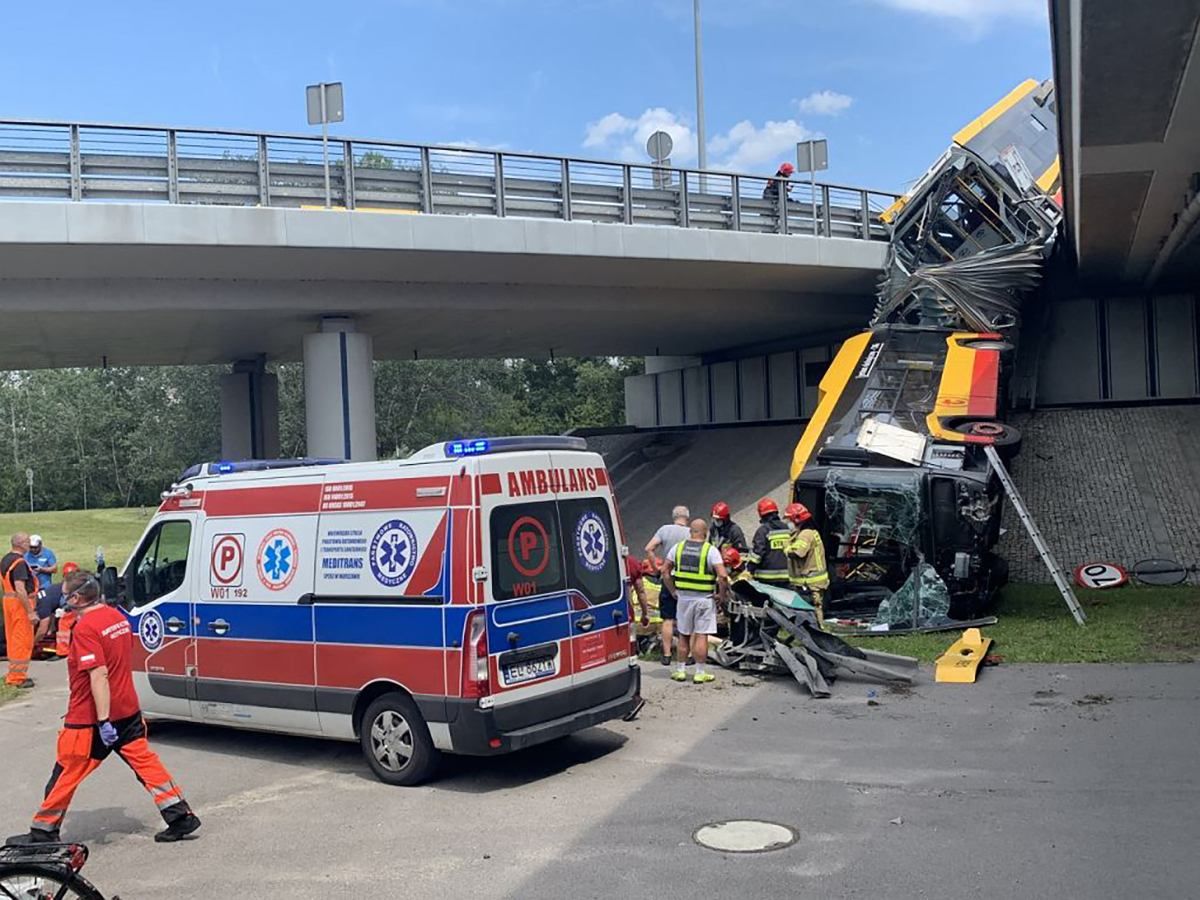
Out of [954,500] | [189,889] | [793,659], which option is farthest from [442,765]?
[954,500]

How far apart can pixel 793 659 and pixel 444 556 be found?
425 cm

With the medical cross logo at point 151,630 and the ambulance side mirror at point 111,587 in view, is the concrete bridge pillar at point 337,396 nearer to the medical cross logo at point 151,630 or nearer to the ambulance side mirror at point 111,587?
the ambulance side mirror at point 111,587

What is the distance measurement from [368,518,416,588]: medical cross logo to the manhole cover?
260cm

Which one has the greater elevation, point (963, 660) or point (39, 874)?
point (39, 874)

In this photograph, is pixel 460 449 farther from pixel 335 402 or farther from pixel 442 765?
pixel 335 402

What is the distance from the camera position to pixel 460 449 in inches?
296

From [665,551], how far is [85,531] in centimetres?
3379

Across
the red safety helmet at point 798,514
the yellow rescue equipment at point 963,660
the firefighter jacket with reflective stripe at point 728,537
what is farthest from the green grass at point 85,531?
the yellow rescue equipment at point 963,660

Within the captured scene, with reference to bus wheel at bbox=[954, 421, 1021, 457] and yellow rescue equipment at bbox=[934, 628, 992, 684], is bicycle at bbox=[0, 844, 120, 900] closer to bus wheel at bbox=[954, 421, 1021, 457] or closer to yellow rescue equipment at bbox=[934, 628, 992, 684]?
yellow rescue equipment at bbox=[934, 628, 992, 684]

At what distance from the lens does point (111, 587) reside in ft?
30.1

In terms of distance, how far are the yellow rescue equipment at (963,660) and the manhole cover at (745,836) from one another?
4.29 m

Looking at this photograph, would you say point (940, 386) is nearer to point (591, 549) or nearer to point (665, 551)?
point (665, 551)

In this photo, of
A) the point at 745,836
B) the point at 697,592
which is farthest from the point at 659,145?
the point at 745,836

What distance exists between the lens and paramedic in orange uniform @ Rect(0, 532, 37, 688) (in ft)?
39.9
